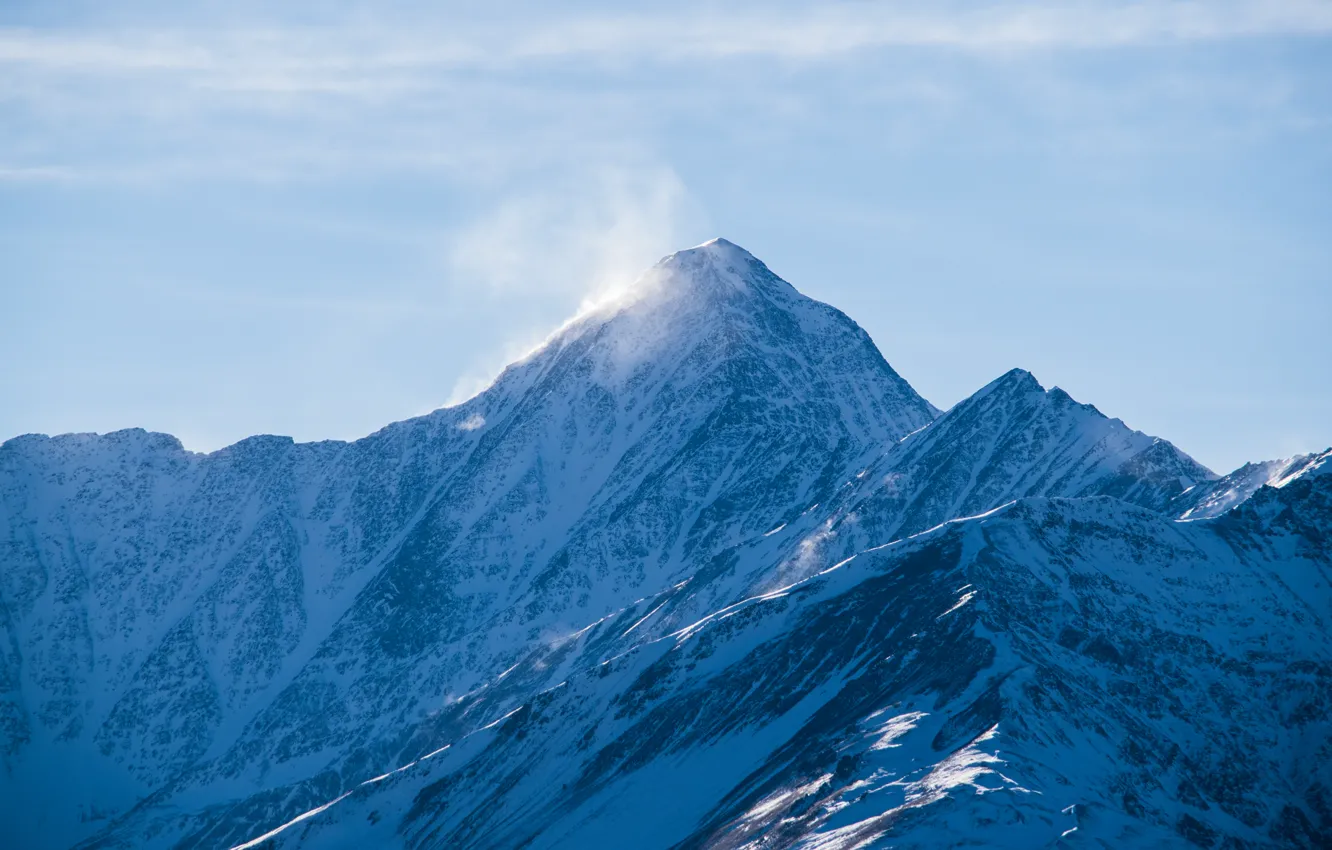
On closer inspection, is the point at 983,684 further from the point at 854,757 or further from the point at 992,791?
the point at 992,791

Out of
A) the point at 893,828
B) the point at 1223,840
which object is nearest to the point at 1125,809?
the point at 1223,840

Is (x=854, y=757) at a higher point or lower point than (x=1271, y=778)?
higher

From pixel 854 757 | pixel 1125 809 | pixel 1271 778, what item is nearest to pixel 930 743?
pixel 854 757

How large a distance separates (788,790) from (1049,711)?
26.2m

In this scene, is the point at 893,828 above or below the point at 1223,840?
above

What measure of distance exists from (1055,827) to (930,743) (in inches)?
1045

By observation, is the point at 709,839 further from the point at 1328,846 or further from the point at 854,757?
the point at 1328,846

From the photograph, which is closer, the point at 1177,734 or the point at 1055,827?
the point at 1055,827

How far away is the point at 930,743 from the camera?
188 meters

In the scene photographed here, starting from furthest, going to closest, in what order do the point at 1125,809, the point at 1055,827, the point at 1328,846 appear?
1. the point at 1328,846
2. the point at 1125,809
3. the point at 1055,827

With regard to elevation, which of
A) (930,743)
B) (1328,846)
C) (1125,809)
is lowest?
(1328,846)

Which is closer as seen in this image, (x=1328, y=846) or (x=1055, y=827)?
(x=1055, y=827)

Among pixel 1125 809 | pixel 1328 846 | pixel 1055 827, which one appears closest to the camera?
pixel 1055 827

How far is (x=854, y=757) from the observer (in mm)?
189000
